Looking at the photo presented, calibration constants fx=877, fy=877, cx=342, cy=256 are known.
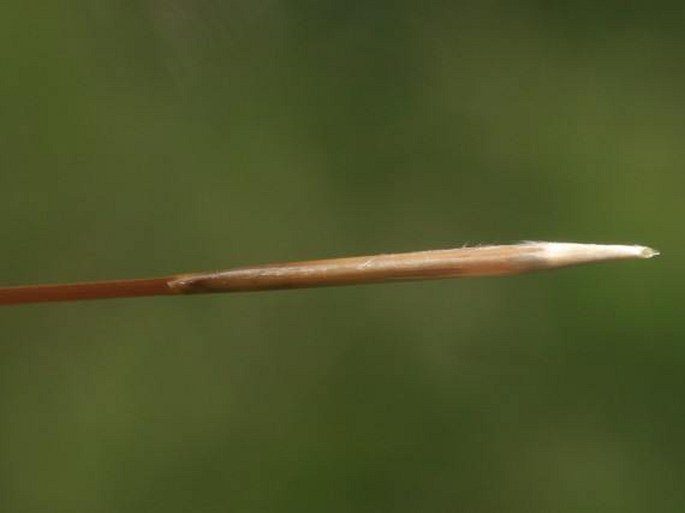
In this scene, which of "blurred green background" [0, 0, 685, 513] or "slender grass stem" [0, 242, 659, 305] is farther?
"blurred green background" [0, 0, 685, 513]

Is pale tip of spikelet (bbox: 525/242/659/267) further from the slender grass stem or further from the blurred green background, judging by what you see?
the blurred green background

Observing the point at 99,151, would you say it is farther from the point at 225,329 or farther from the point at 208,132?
the point at 225,329

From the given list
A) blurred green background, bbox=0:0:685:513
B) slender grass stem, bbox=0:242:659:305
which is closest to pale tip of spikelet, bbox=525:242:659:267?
slender grass stem, bbox=0:242:659:305

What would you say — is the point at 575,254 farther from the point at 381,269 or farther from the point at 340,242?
the point at 340,242

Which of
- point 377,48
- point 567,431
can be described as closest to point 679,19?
point 377,48

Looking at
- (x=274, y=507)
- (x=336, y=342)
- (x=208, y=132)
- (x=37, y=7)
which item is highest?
(x=37, y=7)
